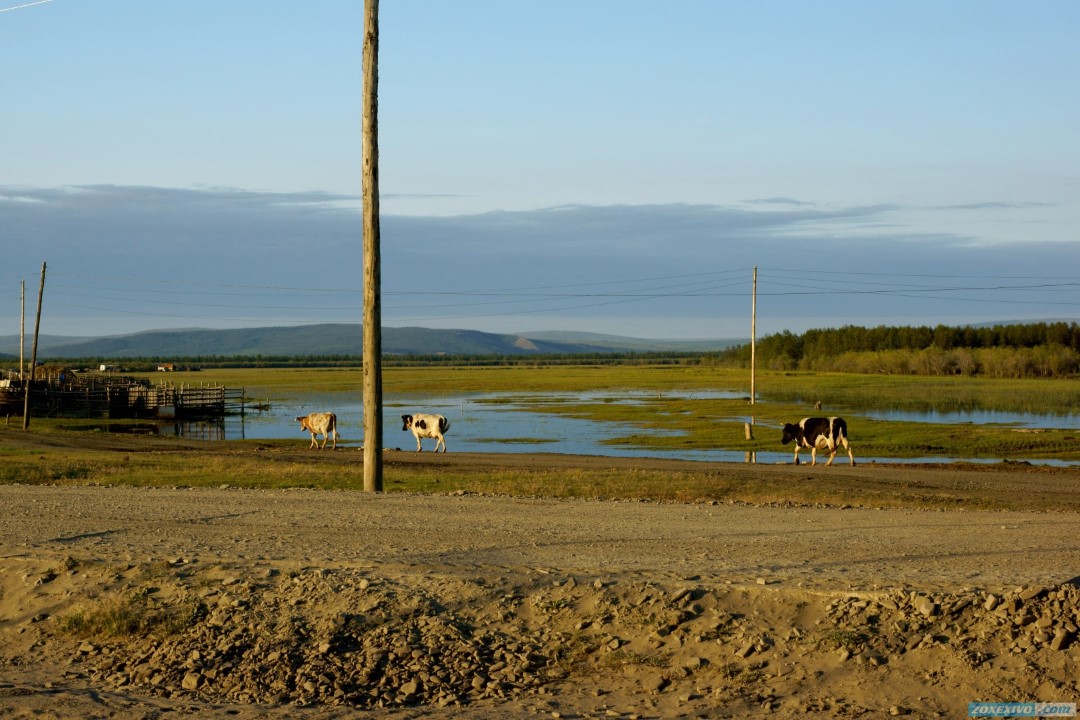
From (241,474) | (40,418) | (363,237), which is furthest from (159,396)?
(363,237)

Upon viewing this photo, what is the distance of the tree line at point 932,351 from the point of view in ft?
372

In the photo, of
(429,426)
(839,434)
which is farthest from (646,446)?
(839,434)

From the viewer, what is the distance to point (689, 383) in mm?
108625

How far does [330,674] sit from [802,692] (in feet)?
12.7

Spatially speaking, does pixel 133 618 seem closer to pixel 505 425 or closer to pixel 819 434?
pixel 819 434

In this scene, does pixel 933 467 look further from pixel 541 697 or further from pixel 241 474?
pixel 541 697

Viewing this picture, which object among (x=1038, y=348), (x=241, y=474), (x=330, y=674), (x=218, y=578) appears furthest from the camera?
(x=1038, y=348)

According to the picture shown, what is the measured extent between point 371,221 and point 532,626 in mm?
11495

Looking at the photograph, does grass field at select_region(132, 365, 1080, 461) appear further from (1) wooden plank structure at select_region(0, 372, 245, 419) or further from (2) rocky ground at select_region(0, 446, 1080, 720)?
(2) rocky ground at select_region(0, 446, 1080, 720)

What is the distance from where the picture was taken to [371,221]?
19719mm

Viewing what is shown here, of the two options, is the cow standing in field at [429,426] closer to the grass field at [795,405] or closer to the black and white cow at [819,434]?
the grass field at [795,405]

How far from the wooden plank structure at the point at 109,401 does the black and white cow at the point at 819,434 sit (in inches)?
1652

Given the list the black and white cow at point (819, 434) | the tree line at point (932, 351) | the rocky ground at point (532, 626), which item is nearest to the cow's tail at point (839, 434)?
the black and white cow at point (819, 434)

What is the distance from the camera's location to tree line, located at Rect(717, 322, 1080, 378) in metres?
113
